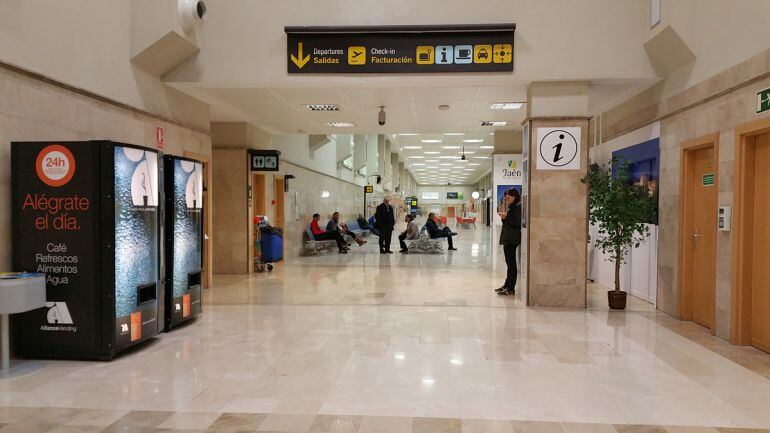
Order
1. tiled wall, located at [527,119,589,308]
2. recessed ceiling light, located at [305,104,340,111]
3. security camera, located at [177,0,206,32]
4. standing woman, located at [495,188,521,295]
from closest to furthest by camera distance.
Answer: security camera, located at [177,0,206,32], tiled wall, located at [527,119,589,308], standing woman, located at [495,188,521,295], recessed ceiling light, located at [305,104,340,111]

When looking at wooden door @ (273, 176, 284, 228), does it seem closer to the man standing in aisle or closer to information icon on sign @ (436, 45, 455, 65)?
the man standing in aisle

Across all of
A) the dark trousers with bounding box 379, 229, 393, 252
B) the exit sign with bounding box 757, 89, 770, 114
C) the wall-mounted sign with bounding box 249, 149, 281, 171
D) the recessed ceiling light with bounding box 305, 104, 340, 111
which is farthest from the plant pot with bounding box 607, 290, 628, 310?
the dark trousers with bounding box 379, 229, 393, 252

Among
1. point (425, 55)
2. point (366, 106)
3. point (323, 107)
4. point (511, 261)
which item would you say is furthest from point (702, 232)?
point (323, 107)

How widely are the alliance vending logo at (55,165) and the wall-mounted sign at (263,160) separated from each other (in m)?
5.70

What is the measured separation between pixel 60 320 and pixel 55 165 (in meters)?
1.37

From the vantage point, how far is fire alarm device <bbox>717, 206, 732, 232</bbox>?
509 centimetres

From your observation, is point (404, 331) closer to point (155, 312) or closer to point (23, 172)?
point (155, 312)

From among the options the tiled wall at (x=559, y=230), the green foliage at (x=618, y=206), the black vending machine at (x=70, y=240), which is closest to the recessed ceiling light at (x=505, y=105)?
the tiled wall at (x=559, y=230)

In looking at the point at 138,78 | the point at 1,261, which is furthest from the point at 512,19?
the point at 1,261

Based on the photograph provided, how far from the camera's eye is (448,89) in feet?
23.6

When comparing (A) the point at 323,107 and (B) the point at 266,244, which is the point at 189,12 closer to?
(A) the point at 323,107

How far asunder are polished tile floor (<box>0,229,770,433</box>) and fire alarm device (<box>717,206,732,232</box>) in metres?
1.18

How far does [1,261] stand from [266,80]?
141 inches

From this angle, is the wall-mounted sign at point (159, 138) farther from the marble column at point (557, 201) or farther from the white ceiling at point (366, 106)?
the marble column at point (557, 201)
